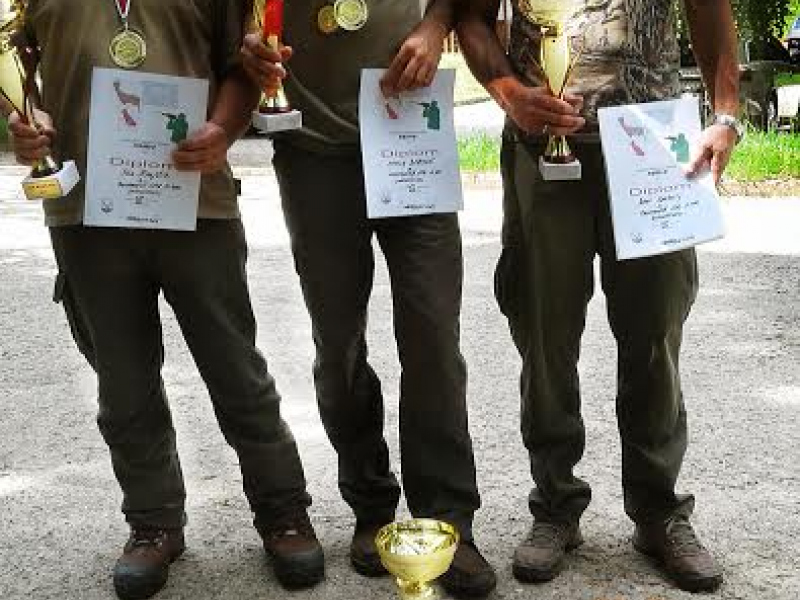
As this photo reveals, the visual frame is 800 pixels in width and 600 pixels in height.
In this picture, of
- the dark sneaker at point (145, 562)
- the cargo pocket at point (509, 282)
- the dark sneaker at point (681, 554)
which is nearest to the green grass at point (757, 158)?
the cargo pocket at point (509, 282)

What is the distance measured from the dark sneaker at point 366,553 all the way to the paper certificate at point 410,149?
98cm

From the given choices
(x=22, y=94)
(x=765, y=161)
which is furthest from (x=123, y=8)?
(x=765, y=161)

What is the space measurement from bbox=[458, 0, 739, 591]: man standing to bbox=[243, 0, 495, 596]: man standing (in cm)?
19

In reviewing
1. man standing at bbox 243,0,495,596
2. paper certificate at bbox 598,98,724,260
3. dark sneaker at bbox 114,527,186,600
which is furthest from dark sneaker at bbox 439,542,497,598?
paper certificate at bbox 598,98,724,260

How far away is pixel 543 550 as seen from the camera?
324cm

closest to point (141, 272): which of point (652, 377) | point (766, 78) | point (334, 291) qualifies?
point (334, 291)

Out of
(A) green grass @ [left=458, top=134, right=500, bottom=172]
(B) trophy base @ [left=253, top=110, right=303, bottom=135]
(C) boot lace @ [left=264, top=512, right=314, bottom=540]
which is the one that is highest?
(B) trophy base @ [left=253, top=110, right=303, bottom=135]

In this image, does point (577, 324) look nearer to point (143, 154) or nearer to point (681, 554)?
point (681, 554)

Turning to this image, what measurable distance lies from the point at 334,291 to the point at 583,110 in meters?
0.81

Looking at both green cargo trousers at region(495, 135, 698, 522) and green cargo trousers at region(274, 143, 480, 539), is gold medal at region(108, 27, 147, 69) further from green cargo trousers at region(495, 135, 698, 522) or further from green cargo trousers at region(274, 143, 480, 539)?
green cargo trousers at region(495, 135, 698, 522)

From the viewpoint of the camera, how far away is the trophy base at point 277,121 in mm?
2771

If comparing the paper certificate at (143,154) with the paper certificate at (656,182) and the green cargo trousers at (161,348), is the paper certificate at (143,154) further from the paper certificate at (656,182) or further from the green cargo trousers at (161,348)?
the paper certificate at (656,182)

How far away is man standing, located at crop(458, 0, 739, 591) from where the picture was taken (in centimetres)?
289

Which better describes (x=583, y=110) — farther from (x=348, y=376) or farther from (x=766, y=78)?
(x=766, y=78)
